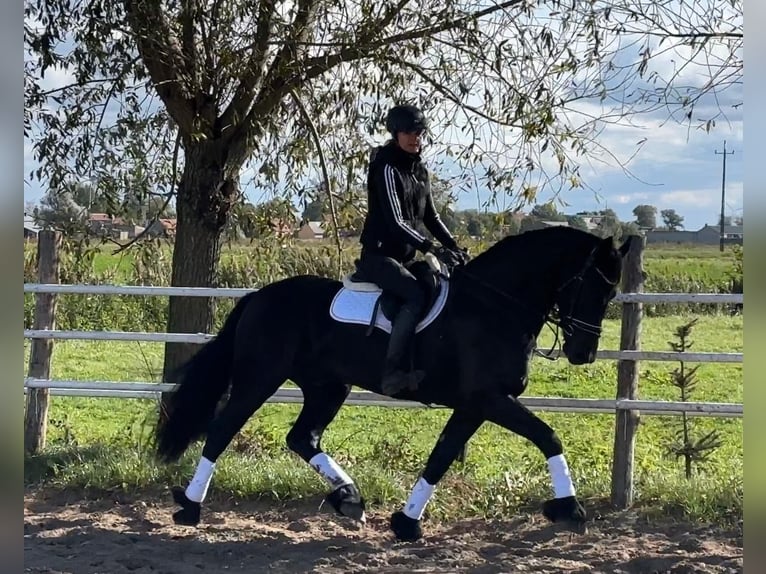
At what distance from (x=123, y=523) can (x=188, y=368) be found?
1315 millimetres

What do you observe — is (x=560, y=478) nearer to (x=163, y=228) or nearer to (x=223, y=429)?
(x=223, y=429)

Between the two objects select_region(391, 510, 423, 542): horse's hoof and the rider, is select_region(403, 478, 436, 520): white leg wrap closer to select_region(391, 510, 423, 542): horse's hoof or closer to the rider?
Result: select_region(391, 510, 423, 542): horse's hoof

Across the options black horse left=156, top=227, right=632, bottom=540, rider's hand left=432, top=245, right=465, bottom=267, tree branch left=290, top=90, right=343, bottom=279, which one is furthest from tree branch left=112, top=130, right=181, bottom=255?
rider's hand left=432, top=245, right=465, bottom=267

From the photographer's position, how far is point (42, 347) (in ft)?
26.5

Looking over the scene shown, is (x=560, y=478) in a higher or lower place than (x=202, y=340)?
lower

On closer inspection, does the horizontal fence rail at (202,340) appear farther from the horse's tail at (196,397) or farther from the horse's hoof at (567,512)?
the horse's hoof at (567,512)

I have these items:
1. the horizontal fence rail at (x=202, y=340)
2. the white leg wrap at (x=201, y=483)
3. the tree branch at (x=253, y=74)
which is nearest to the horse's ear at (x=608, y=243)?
the horizontal fence rail at (x=202, y=340)

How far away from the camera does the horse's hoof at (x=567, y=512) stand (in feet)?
17.1

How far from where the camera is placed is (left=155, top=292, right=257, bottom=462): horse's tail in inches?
242

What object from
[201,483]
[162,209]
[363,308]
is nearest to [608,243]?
[363,308]

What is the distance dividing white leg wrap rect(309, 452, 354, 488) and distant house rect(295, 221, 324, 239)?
3.36 metres

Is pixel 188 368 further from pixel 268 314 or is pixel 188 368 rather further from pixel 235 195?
pixel 235 195

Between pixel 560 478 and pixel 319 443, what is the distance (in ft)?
6.23

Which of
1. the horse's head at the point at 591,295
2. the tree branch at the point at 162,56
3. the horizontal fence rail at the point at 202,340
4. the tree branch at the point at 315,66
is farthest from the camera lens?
the tree branch at the point at 315,66
